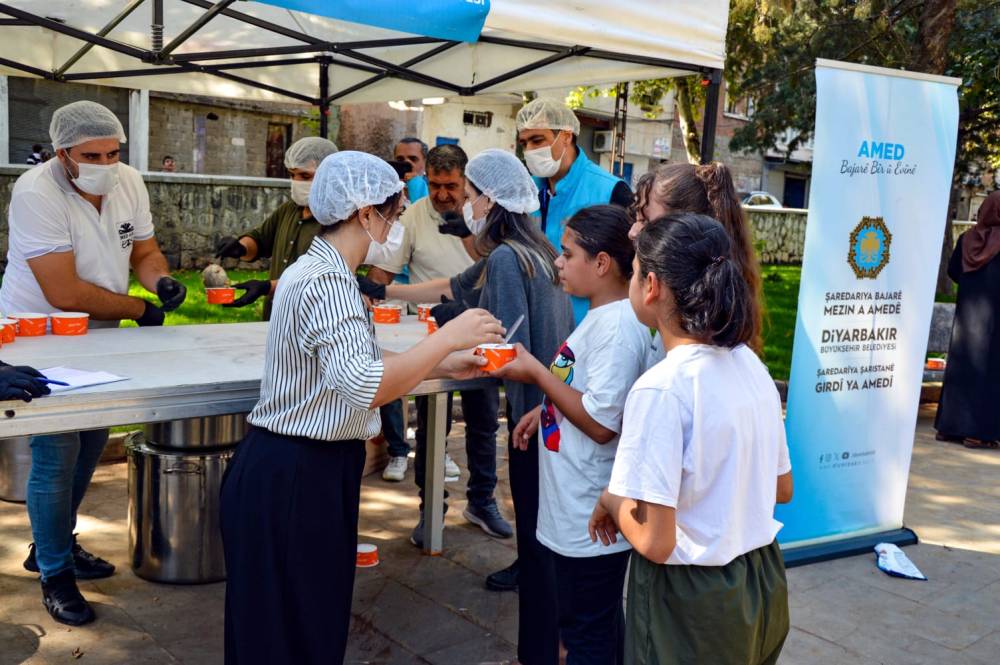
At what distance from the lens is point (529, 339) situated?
128 inches

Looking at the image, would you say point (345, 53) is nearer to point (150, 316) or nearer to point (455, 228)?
point (455, 228)

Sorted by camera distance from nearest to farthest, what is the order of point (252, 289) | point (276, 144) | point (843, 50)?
point (252, 289) < point (843, 50) < point (276, 144)

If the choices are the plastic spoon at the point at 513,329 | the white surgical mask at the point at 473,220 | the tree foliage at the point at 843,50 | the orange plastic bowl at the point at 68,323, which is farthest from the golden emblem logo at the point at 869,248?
the tree foliage at the point at 843,50

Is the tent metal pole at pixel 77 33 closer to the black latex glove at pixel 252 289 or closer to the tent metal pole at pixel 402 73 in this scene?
the tent metal pole at pixel 402 73

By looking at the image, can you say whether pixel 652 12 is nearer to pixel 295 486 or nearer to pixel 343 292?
pixel 343 292

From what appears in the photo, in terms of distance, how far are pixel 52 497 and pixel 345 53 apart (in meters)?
3.46

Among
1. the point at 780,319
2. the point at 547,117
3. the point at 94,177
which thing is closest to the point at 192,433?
the point at 94,177

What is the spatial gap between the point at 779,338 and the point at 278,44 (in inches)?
265

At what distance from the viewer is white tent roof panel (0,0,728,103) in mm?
4211

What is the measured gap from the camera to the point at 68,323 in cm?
376

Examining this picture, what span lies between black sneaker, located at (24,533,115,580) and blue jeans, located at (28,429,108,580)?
414 millimetres

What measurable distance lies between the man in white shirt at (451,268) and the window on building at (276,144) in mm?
20413

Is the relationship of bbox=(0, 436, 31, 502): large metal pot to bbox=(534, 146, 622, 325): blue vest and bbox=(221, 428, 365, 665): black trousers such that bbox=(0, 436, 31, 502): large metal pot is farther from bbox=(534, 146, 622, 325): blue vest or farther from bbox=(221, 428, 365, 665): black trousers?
bbox=(534, 146, 622, 325): blue vest

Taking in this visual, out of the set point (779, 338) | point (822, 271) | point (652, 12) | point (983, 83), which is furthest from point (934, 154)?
point (983, 83)
